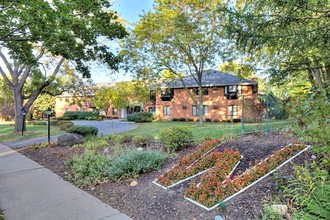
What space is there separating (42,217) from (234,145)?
179 inches

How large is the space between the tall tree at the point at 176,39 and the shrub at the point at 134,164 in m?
10.2

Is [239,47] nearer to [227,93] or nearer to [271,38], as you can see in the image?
[271,38]

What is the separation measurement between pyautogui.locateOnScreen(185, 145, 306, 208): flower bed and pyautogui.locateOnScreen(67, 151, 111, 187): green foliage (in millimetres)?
2438

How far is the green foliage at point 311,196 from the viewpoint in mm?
2795

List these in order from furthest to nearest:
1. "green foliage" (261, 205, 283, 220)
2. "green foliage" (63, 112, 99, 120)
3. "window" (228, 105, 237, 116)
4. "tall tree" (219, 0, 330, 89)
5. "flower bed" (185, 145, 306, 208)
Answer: "green foliage" (63, 112, 99, 120) < "window" (228, 105, 237, 116) < "tall tree" (219, 0, 330, 89) < "flower bed" (185, 145, 306, 208) < "green foliage" (261, 205, 283, 220)

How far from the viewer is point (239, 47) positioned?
4.60 meters

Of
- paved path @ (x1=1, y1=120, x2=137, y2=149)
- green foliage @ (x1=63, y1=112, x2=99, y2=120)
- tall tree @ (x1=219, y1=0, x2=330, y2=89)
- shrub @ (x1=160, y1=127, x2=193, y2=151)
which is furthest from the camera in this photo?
green foliage @ (x1=63, y1=112, x2=99, y2=120)

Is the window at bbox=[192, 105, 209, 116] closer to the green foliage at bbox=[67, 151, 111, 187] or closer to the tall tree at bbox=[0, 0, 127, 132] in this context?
the tall tree at bbox=[0, 0, 127, 132]

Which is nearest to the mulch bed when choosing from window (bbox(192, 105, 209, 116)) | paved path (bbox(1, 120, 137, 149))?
paved path (bbox(1, 120, 137, 149))

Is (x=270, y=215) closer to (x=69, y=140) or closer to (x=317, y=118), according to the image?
(x=317, y=118)

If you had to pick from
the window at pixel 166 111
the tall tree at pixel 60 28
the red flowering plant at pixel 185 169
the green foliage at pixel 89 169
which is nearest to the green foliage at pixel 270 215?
the red flowering plant at pixel 185 169

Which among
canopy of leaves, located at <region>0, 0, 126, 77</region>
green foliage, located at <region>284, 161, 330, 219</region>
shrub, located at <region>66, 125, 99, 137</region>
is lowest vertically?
green foliage, located at <region>284, 161, 330, 219</region>

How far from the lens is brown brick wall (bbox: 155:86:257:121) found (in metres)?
24.1

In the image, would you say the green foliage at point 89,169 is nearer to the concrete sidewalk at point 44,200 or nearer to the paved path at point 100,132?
the concrete sidewalk at point 44,200
